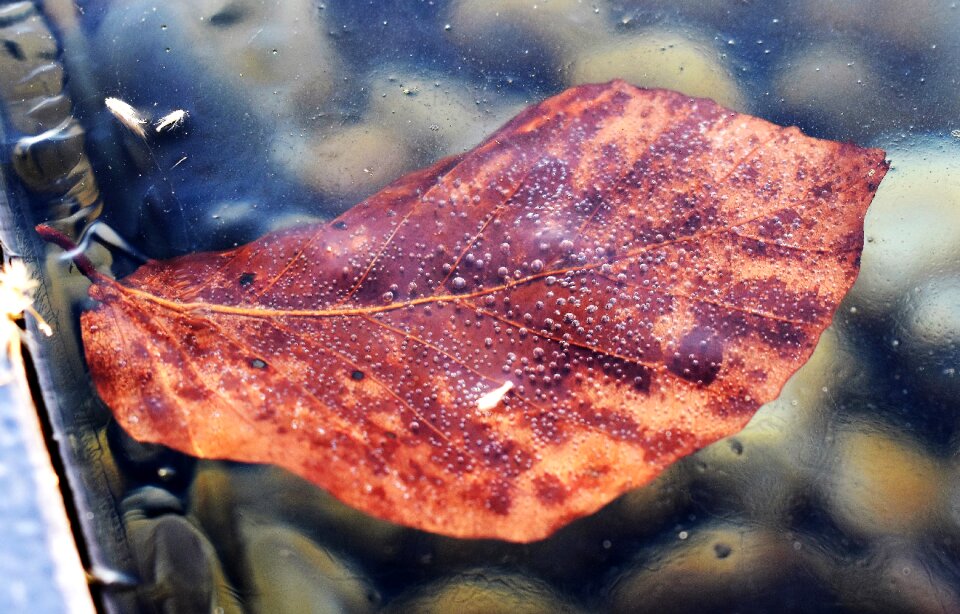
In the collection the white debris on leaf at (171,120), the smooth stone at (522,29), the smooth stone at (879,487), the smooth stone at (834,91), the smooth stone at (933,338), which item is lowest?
the smooth stone at (879,487)

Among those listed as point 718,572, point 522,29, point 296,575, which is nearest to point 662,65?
point 522,29

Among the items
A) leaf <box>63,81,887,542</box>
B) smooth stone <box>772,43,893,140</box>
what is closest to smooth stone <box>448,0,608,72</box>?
leaf <box>63,81,887,542</box>

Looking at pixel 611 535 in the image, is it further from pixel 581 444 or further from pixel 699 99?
pixel 699 99

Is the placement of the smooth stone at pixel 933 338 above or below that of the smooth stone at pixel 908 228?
below

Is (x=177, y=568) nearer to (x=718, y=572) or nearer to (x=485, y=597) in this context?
(x=485, y=597)

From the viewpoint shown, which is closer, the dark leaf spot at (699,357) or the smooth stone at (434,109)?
the dark leaf spot at (699,357)

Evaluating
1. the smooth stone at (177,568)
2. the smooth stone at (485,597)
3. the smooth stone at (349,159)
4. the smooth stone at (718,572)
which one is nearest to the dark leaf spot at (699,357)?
the smooth stone at (718,572)

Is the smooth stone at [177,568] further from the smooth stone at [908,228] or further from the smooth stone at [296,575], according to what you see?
the smooth stone at [908,228]
